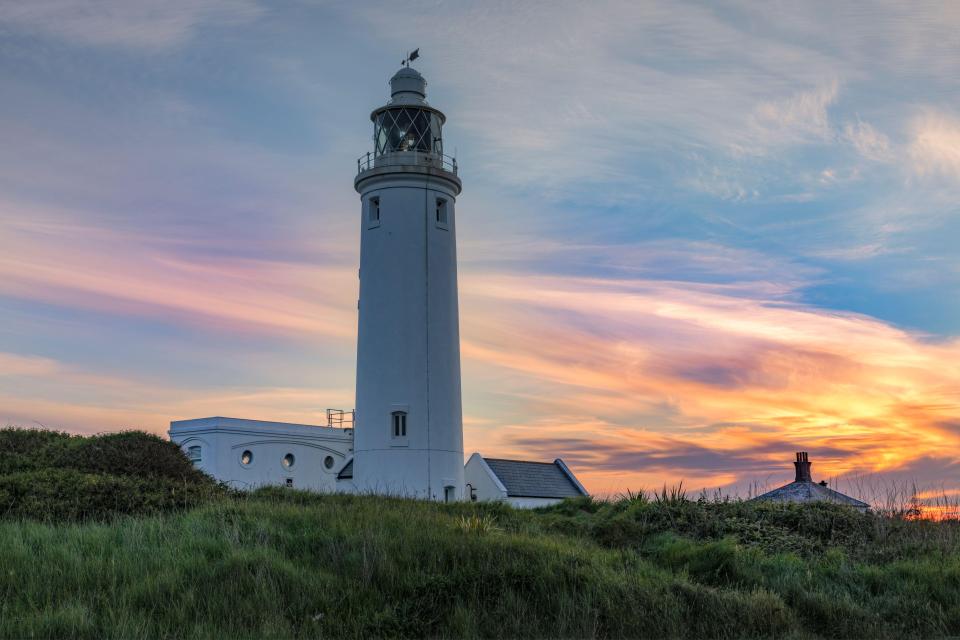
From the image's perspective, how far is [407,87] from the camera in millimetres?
28672

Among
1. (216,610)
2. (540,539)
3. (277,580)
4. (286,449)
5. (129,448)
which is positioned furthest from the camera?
(286,449)

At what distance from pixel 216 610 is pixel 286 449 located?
31.5 metres

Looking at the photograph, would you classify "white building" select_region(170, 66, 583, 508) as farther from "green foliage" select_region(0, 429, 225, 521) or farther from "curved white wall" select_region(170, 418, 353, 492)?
"curved white wall" select_region(170, 418, 353, 492)

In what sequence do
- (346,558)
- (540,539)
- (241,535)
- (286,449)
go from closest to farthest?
(346,558), (241,535), (540,539), (286,449)

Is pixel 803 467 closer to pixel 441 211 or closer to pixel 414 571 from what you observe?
pixel 441 211

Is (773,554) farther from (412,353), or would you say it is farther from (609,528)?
(412,353)

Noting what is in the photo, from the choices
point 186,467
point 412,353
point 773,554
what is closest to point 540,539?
point 773,554

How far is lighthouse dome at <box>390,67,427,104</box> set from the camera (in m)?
28.6

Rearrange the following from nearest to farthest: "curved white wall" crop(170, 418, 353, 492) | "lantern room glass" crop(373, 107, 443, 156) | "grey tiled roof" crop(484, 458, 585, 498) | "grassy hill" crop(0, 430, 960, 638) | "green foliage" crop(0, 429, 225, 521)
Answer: "grassy hill" crop(0, 430, 960, 638)
"green foliage" crop(0, 429, 225, 521)
"lantern room glass" crop(373, 107, 443, 156)
"grey tiled roof" crop(484, 458, 585, 498)
"curved white wall" crop(170, 418, 353, 492)

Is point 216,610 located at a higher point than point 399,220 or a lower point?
lower

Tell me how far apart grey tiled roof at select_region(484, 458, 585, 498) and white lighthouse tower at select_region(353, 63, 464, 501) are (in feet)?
24.2

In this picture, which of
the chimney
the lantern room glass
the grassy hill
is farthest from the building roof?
the lantern room glass

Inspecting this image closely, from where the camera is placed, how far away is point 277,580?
9.98 metres

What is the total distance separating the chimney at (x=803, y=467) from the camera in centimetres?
3023
